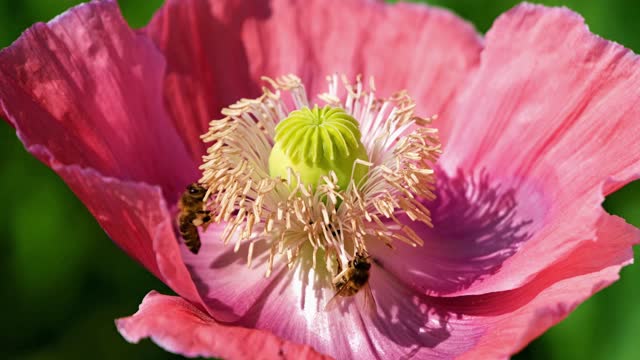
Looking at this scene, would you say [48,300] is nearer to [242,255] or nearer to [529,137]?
[242,255]

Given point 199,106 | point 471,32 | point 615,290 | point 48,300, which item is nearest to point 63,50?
point 199,106

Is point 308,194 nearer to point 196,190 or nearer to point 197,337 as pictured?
point 196,190

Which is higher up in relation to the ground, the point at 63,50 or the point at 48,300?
the point at 63,50

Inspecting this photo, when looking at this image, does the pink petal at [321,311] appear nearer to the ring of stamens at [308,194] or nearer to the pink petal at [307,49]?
the ring of stamens at [308,194]

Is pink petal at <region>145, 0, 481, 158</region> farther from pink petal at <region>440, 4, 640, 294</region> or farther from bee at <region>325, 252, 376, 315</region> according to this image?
bee at <region>325, 252, 376, 315</region>

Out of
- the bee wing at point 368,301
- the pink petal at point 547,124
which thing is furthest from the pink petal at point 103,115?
the pink petal at point 547,124

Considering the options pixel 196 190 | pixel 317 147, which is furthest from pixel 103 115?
pixel 317 147
